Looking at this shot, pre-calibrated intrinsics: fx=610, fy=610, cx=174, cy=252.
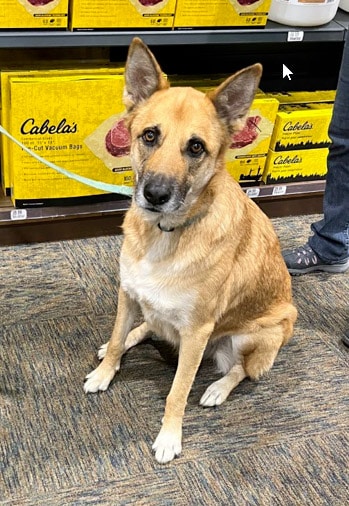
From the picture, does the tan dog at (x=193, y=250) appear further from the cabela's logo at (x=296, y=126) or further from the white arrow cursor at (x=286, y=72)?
the white arrow cursor at (x=286, y=72)

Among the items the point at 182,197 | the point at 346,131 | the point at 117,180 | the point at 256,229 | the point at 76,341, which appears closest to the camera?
the point at 182,197

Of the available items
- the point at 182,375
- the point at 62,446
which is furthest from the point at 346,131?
the point at 62,446

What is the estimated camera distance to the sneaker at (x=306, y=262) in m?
2.58

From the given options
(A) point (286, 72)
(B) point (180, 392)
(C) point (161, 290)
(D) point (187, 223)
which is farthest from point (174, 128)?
(A) point (286, 72)

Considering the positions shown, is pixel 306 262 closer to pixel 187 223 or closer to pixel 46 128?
pixel 187 223

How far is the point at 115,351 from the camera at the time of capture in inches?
76.2

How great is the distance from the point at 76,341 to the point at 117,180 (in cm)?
72

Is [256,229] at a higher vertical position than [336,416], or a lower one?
higher

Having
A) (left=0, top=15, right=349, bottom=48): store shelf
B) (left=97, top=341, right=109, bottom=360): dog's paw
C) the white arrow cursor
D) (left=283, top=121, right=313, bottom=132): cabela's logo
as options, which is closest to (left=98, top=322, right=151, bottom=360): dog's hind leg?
(left=97, top=341, right=109, bottom=360): dog's paw

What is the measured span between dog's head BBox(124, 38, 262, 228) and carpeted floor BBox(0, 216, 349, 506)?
69 centimetres

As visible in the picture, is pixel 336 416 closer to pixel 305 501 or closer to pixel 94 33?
pixel 305 501

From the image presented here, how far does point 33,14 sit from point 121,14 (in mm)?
305

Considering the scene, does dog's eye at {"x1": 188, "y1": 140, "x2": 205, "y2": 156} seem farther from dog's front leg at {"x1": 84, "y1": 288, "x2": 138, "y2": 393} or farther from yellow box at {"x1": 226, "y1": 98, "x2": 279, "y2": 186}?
yellow box at {"x1": 226, "y1": 98, "x2": 279, "y2": 186}

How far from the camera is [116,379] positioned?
6.53 ft
